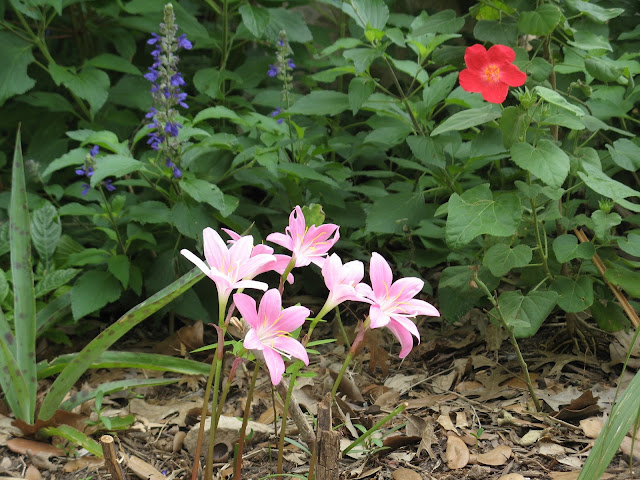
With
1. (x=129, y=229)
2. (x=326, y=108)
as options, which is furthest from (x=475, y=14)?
(x=129, y=229)

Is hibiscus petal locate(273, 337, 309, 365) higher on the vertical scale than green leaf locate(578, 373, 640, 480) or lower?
higher

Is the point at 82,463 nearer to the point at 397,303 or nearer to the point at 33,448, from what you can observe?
the point at 33,448

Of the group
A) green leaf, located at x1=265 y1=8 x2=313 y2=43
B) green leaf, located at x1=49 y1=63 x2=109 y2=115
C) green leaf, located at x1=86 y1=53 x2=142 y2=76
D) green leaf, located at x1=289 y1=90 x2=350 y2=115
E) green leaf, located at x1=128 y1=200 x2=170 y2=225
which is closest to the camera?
green leaf, located at x1=289 y1=90 x2=350 y2=115

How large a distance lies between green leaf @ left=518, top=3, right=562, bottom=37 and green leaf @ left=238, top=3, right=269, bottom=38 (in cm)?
120

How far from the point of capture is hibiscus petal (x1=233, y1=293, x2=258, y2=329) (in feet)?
3.66

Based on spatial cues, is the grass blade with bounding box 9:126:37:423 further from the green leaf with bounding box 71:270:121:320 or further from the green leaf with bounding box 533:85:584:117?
the green leaf with bounding box 533:85:584:117

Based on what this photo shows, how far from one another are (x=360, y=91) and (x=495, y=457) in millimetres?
1225

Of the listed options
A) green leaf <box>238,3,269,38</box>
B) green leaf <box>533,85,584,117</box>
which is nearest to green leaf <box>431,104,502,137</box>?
green leaf <box>533,85,584,117</box>

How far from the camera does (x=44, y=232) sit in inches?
101

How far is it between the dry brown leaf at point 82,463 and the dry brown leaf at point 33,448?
0.20 feet

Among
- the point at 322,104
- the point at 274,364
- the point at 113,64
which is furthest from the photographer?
the point at 113,64

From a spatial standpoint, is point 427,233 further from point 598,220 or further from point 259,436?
point 259,436

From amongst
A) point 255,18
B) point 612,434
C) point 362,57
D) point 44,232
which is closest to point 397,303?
point 612,434

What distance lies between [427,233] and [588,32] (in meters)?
0.86
